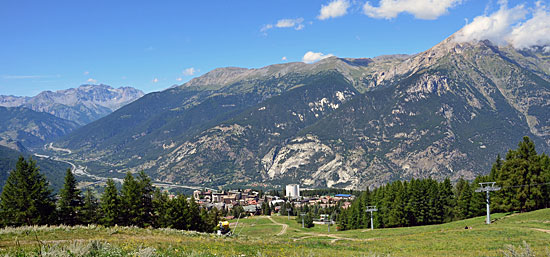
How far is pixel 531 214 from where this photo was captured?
5262 cm

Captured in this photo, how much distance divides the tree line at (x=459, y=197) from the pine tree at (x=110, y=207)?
5669 cm

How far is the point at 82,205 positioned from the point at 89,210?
1363mm

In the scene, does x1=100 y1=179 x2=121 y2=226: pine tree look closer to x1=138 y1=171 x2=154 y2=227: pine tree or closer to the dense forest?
the dense forest

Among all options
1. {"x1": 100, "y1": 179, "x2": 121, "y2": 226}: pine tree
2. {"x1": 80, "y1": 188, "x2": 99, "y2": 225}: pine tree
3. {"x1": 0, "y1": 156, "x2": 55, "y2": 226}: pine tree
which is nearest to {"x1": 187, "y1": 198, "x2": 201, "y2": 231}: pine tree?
{"x1": 100, "y1": 179, "x2": 121, "y2": 226}: pine tree

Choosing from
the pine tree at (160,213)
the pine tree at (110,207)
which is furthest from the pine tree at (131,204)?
the pine tree at (160,213)

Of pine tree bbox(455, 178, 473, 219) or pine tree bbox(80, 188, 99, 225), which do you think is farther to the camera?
pine tree bbox(455, 178, 473, 219)

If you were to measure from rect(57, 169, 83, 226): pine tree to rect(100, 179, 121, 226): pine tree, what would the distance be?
438 cm

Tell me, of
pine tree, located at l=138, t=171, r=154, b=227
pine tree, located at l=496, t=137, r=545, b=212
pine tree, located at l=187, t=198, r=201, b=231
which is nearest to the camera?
pine tree, located at l=138, t=171, r=154, b=227

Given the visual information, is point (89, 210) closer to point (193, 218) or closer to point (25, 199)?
point (25, 199)

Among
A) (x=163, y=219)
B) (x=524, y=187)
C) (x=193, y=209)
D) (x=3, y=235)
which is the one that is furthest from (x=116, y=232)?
(x=524, y=187)

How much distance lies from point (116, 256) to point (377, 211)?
86.9 meters

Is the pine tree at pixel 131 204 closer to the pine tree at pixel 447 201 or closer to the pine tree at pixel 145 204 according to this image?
the pine tree at pixel 145 204

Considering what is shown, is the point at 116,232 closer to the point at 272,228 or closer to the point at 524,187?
the point at 524,187

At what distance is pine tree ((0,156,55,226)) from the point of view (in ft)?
170
